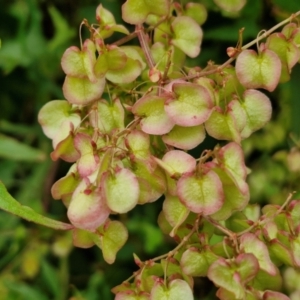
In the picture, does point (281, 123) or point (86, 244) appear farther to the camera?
point (281, 123)

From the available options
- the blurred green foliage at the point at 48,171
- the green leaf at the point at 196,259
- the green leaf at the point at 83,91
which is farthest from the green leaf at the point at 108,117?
the blurred green foliage at the point at 48,171

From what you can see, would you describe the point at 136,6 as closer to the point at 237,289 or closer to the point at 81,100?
the point at 81,100

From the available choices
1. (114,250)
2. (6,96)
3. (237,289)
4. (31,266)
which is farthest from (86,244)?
(6,96)

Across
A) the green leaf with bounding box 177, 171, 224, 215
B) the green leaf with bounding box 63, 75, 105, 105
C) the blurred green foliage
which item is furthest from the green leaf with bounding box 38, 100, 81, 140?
the blurred green foliage

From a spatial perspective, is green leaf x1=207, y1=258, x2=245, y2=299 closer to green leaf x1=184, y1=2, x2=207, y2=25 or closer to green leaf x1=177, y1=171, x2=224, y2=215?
green leaf x1=177, y1=171, x2=224, y2=215

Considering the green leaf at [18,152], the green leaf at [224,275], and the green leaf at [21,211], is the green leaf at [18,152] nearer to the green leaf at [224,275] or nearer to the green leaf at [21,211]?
the green leaf at [21,211]

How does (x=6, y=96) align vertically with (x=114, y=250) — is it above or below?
below
